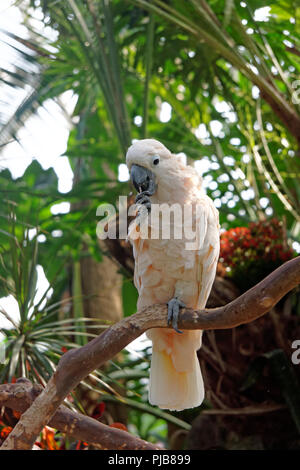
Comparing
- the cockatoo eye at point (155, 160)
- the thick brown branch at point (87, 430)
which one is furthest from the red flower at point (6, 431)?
the cockatoo eye at point (155, 160)

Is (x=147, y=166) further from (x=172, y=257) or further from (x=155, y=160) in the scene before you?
(x=172, y=257)

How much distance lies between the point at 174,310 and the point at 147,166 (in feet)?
1.70

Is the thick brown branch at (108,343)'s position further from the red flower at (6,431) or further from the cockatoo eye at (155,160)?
the red flower at (6,431)

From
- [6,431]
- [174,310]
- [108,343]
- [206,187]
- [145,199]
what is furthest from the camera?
[206,187]

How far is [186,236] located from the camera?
1769mm

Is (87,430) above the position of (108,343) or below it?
below

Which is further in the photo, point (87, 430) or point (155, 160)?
point (155, 160)

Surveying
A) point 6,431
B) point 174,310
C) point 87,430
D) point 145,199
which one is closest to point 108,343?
point 174,310

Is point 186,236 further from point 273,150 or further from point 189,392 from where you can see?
point 273,150

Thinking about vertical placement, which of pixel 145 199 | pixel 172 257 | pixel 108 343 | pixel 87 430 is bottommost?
pixel 87 430

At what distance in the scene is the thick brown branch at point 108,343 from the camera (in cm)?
131

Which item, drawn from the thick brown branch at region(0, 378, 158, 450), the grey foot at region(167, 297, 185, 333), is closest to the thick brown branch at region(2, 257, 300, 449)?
the grey foot at region(167, 297, 185, 333)

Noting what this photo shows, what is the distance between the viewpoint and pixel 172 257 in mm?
1771
